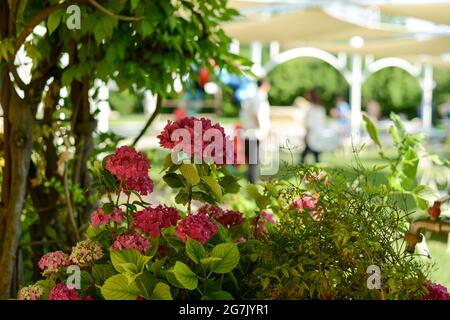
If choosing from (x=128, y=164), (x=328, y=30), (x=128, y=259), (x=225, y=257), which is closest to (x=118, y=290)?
(x=128, y=259)

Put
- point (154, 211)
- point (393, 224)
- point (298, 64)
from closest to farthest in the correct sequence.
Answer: point (393, 224), point (154, 211), point (298, 64)

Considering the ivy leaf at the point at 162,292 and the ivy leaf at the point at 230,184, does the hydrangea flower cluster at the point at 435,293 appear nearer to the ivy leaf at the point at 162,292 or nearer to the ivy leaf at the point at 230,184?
the ivy leaf at the point at 162,292

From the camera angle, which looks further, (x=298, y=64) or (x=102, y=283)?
(x=298, y=64)

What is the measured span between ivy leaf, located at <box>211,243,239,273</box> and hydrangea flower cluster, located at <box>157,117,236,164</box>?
23 centimetres

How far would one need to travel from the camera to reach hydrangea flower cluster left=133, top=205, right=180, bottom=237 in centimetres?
162

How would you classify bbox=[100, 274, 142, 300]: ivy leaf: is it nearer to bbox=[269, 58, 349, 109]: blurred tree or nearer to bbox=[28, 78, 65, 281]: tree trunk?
bbox=[28, 78, 65, 281]: tree trunk

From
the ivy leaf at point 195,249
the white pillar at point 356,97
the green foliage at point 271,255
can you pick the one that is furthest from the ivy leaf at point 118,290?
the white pillar at point 356,97

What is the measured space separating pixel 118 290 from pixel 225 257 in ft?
0.60

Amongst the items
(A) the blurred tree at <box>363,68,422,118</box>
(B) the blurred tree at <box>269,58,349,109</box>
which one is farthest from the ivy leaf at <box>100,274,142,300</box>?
(A) the blurred tree at <box>363,68,422,118</box>

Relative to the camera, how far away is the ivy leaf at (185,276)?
4.54ft

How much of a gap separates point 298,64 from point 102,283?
30.8m
